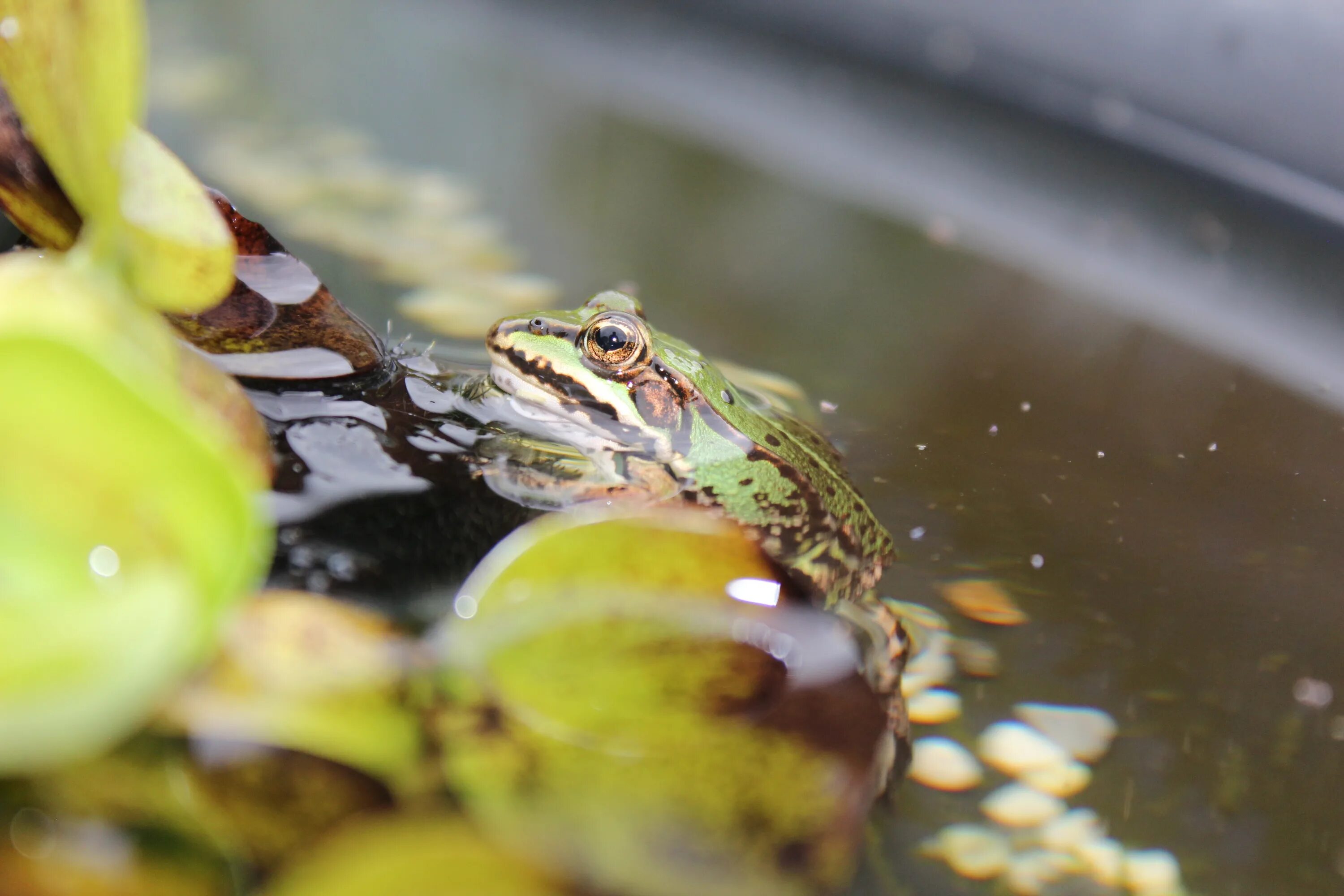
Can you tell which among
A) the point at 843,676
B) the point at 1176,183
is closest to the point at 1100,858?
the point at 843,676

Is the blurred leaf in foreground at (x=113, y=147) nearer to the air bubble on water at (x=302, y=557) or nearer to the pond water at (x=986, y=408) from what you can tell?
the air bubble on water at (x=302, y=557)

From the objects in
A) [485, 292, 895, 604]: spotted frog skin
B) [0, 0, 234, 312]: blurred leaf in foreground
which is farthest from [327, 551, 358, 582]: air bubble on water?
[485, 292, 895, 604]: spotted frog skin

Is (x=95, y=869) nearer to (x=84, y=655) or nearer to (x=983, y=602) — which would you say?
(x=84, y=655)

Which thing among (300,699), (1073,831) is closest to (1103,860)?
(1073,831)

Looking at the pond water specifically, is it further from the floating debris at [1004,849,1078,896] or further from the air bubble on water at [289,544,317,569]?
the air bubble on water at [289,544,317,569]

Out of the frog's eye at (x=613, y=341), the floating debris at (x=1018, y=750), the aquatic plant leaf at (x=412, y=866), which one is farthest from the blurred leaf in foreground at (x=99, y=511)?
the frog's eye at (x=613, y=341)

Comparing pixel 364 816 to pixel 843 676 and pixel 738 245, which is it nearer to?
pixel 843 676
